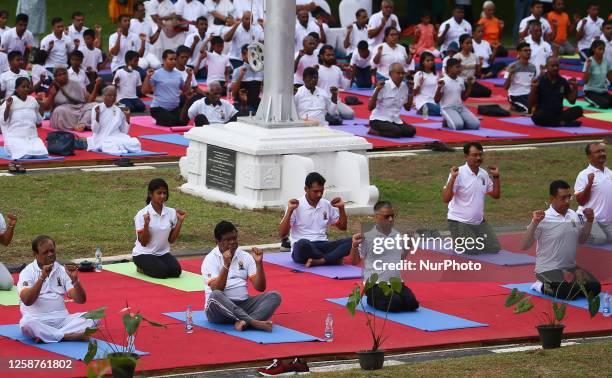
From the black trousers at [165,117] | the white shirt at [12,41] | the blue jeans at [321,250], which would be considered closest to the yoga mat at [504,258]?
the blue jeans at [321,250]

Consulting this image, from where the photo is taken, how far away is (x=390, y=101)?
2677cm

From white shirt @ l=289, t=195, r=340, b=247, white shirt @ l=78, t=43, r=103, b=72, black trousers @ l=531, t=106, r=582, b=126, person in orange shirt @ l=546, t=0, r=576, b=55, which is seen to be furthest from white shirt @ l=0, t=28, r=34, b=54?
white shirt @ l=289, t=195, r=340, b=247

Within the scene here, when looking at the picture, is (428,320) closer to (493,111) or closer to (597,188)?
(597,188)

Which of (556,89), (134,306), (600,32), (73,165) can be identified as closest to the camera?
(134,306)

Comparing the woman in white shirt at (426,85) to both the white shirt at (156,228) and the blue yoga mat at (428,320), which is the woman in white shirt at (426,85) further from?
the blue yoga mat at (428,320)

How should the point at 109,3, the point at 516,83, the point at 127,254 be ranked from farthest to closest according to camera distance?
the point at 109,3 → the point at 516,83 → the point at 127,254

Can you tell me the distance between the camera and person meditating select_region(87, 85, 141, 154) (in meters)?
24.1

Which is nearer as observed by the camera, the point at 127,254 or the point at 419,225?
the point at 127,254

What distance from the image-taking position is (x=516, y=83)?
101ft

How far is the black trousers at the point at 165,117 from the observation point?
27281 mm

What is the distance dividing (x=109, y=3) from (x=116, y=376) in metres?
31.2

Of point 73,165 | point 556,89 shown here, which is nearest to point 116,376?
point 73,165

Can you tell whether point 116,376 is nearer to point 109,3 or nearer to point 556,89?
point 556,89

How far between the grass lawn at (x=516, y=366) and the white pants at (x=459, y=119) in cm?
1465
